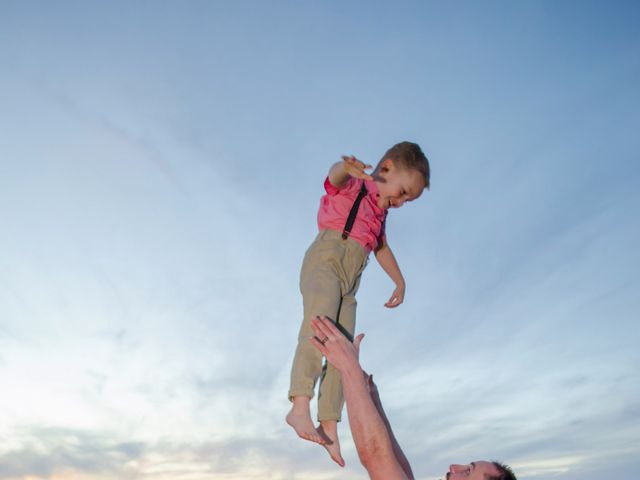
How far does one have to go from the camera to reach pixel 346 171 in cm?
399

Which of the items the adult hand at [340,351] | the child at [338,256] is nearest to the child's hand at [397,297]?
the child at [338,256]

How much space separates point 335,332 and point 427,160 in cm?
182

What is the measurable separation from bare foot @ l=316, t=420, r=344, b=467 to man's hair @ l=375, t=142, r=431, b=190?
186cm

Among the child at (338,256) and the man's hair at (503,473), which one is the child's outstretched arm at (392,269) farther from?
the man's hair at (503,473)

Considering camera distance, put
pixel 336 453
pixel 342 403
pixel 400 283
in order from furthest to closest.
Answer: pixel 400 283, pixel 342 403, pixel 336 453

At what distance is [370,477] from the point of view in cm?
315

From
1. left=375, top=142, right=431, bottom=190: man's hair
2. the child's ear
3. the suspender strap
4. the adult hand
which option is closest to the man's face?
the adult hand

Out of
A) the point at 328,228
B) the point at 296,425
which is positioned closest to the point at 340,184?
the point at 328,228

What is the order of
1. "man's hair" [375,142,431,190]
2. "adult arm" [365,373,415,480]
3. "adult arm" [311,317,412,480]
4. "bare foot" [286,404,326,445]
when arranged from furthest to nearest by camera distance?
"man's hair" [375,142,431,190]
"bare foot" [286,404,326,445]
"adult arm" [365,373,415,480]
"adult arm" [311,317,412,480]

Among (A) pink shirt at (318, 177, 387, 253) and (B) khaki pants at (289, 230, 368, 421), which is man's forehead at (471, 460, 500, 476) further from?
(A) pink shirt at (318, 177, 387, 253)

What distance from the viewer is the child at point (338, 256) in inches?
167

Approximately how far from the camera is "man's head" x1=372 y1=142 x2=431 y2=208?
177 inches

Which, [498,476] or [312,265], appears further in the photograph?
[312,265]

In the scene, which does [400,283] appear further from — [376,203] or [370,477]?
[370,477]
